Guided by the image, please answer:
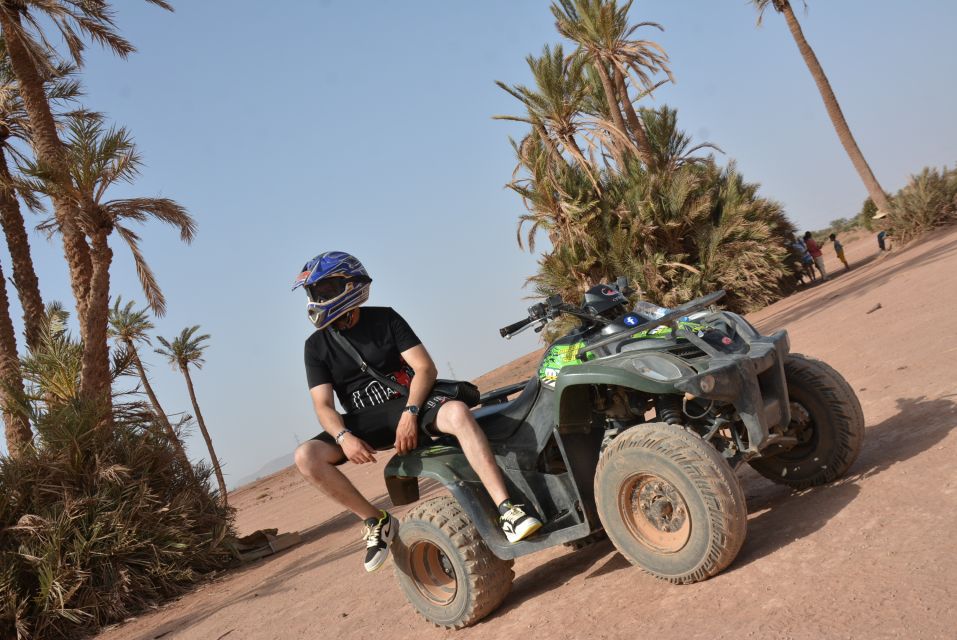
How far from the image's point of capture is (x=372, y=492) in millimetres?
13156

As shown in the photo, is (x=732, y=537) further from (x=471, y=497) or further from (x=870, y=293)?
(x=870, y=293)

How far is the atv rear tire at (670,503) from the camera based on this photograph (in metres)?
3.56

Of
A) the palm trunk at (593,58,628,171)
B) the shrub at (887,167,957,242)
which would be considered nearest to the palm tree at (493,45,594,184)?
the palm trunk at (593,58,628,171)

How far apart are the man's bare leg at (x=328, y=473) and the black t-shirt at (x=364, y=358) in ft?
1.09

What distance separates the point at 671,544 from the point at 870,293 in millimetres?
12419

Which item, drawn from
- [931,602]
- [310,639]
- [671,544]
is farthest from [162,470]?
[931,602]

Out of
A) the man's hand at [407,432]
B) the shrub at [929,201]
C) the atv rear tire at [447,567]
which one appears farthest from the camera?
the shrub at [929,201]

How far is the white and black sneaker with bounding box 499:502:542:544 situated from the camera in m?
4.07

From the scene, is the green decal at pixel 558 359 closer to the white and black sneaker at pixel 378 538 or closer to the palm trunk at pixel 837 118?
the white and black sneaker at pixel 378 538

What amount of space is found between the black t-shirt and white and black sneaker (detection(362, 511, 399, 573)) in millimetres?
710

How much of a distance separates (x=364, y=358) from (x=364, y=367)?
0.07m

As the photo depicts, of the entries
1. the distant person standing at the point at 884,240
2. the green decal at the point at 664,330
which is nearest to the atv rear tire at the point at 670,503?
the green decal at the point at 664,330

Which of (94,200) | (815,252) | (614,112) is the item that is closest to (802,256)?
(815,252)

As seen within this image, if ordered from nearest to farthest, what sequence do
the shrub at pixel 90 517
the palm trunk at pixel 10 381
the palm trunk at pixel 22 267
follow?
the shrub at pixel 90 517, the palm trunk at pixel 10 381, the palm trunk at pixel 22 267
